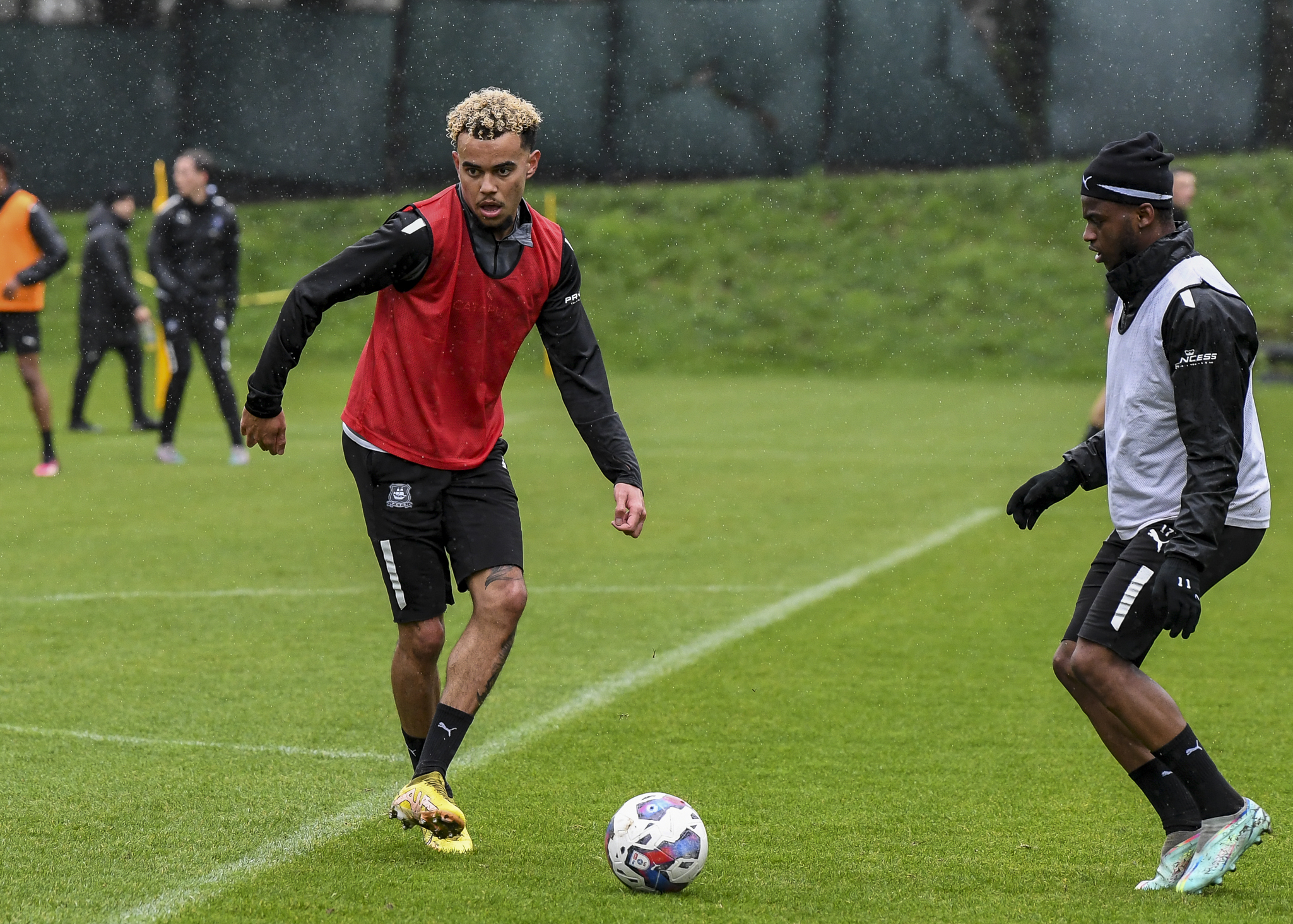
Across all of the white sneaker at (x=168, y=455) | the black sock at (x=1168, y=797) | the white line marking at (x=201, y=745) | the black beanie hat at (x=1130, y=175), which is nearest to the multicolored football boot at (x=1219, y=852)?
the black sock at (x=1168, y=797)

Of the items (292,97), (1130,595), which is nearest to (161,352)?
(292,97)

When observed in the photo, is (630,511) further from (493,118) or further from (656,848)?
(493,118)

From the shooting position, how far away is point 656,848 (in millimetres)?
4023

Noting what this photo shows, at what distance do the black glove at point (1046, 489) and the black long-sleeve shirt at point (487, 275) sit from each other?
42.1 inches

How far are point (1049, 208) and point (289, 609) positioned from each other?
2155 centimetres

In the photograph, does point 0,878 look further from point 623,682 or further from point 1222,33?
point 1222,33

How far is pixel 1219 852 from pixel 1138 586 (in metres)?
0.70

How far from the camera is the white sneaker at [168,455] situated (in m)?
13.4

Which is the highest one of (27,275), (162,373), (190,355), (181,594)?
(27,275)

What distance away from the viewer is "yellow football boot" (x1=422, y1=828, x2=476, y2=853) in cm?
429

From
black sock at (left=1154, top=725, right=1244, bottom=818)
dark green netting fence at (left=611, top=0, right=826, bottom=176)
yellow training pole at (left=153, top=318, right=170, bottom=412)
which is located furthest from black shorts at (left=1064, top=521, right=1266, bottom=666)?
dark green netting fence at (left=611, top=0, right=826, bottom=176)

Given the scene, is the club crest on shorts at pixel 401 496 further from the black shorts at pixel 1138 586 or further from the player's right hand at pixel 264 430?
the black shorts at pixel 1138 586

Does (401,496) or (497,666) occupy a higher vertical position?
(401,496)

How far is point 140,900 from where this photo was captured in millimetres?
3891
